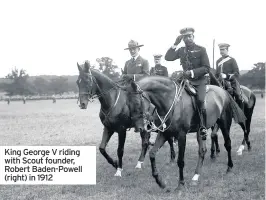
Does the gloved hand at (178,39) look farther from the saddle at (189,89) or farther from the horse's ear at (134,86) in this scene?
the horse's ear at (134,86)

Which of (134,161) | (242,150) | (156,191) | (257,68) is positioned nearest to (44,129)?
(134,161)

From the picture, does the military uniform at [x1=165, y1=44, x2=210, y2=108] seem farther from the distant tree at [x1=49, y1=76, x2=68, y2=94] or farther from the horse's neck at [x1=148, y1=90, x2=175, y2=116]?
the distant tree at [x1=49, y1=76, x2=68, y2=94]

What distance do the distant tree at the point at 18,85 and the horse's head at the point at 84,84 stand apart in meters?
81.4

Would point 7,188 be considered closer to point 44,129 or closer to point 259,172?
point 259,172

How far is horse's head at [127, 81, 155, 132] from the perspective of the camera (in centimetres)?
625

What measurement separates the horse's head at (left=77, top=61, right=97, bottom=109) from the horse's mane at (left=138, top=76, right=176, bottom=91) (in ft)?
4.21

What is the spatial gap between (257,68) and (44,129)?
7350cm

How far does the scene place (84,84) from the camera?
7.68m

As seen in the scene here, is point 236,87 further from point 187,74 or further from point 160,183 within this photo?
point 160,183

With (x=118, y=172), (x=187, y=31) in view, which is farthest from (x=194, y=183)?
(x=187, y=31)

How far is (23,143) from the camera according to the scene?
14.0 m

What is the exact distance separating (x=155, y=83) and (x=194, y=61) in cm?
146

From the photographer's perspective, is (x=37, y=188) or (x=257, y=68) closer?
(x=37, y=188)
